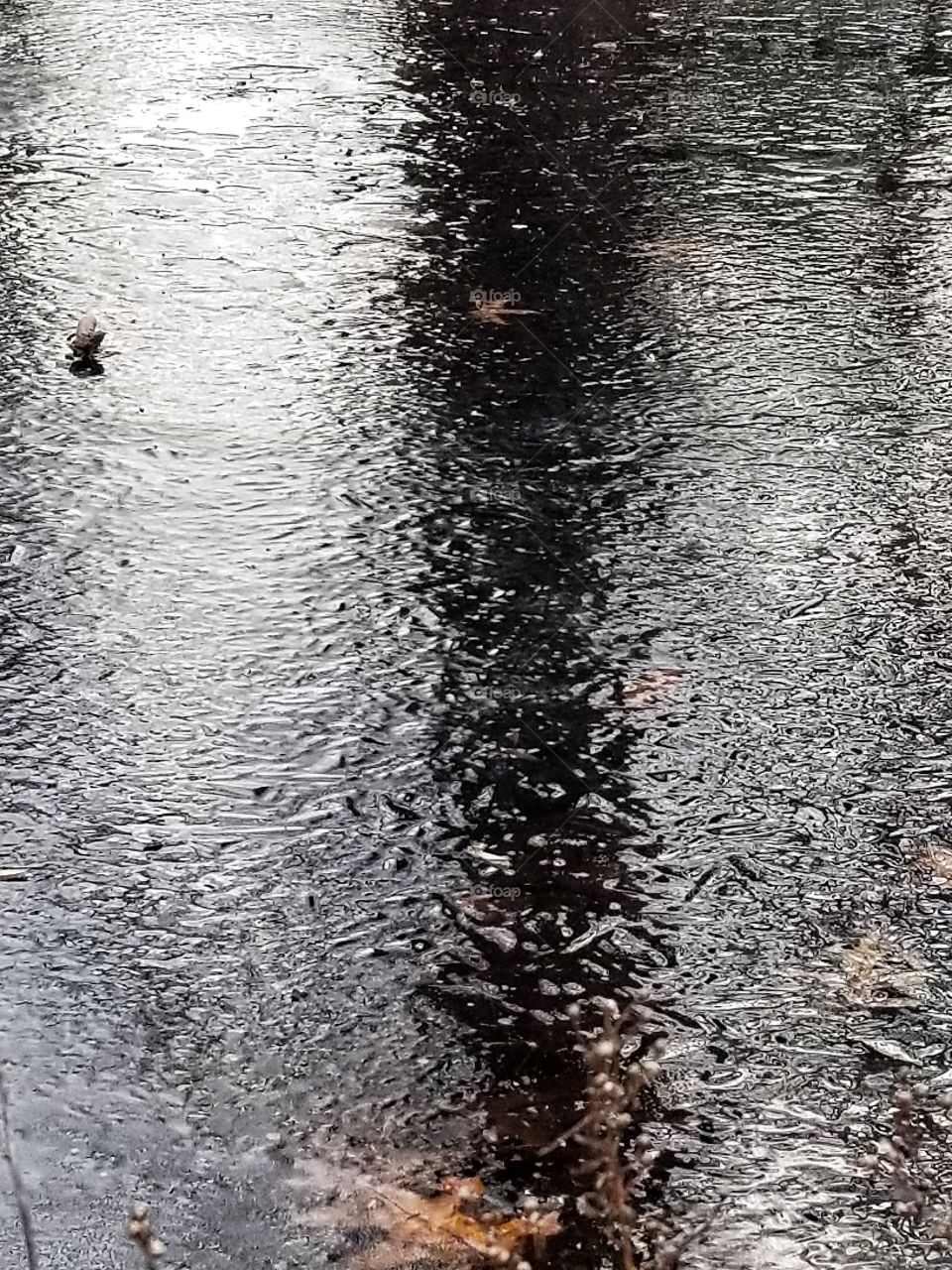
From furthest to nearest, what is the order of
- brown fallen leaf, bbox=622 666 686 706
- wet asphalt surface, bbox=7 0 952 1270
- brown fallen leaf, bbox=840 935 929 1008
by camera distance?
brown fallen leaf, bbox=622 666 686 706
brown fallen leaf, bbox=840 935 929 1008
wet asphalt surface, bbox=7 0 952 1270

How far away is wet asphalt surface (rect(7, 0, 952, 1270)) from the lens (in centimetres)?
305

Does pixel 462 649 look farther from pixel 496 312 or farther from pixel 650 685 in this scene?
pixel 496 312

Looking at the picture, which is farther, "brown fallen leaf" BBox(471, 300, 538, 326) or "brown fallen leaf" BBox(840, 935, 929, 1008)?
"brown fallen leaf" BBox(471, 300, 538, 326)

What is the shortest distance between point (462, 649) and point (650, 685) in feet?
1.70

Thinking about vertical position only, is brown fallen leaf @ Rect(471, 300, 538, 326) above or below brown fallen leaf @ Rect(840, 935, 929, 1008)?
above

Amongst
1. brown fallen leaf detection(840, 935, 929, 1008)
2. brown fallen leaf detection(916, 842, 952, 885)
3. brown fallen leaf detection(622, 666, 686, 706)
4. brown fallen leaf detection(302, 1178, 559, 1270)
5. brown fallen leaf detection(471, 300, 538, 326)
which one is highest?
brown fallen leaf detection(471, 300, 538, 326)

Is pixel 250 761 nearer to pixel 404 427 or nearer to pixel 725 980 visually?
pixel 725 980

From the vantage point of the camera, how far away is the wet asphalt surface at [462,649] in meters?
3.05

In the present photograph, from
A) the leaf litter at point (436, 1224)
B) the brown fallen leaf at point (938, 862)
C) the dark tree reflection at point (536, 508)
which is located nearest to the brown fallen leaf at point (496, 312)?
the dark tree reflection at point (536, 508)

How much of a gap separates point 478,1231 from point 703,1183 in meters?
0.41

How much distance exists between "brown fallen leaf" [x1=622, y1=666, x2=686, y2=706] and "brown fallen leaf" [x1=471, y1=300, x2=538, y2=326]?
7.45ft

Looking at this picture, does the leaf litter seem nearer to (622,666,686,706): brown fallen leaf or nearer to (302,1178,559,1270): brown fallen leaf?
(302,1178,559,1270): brown fallen leaf

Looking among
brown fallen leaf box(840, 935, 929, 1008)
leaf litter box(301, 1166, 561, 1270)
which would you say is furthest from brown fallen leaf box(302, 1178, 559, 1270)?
brown fallen leaf box(840, 935, 929, 1008)

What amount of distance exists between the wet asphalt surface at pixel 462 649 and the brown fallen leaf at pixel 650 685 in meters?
0.01
